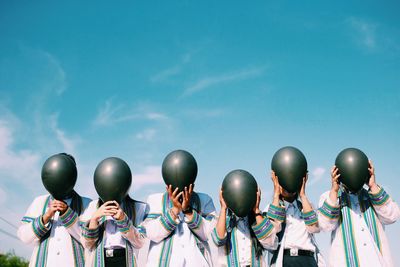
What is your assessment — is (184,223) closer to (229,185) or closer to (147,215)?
(147,215)

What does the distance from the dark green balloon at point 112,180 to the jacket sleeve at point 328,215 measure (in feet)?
9.20

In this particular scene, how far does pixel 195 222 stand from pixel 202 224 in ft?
0.45

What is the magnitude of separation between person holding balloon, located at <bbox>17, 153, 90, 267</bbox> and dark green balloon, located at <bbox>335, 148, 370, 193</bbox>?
3.91m

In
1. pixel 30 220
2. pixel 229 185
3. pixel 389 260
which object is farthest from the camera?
pixel 30 220

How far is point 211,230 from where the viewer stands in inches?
230

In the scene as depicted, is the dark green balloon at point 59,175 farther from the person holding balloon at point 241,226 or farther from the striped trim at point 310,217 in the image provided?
the striped trim at point 310,217

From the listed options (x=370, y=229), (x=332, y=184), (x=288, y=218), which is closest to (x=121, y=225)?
(x=288, y=218)

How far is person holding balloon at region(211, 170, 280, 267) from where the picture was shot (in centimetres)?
546

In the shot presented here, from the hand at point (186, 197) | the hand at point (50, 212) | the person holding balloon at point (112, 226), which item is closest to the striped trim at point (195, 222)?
the hand at point (186, 197)

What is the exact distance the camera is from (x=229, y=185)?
5.51 meters

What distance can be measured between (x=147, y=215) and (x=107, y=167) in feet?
3.28

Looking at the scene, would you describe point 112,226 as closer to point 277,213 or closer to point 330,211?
point 277,213

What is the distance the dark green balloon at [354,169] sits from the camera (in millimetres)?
5832

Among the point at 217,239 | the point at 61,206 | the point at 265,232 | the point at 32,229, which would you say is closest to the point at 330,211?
the point at 265,232
